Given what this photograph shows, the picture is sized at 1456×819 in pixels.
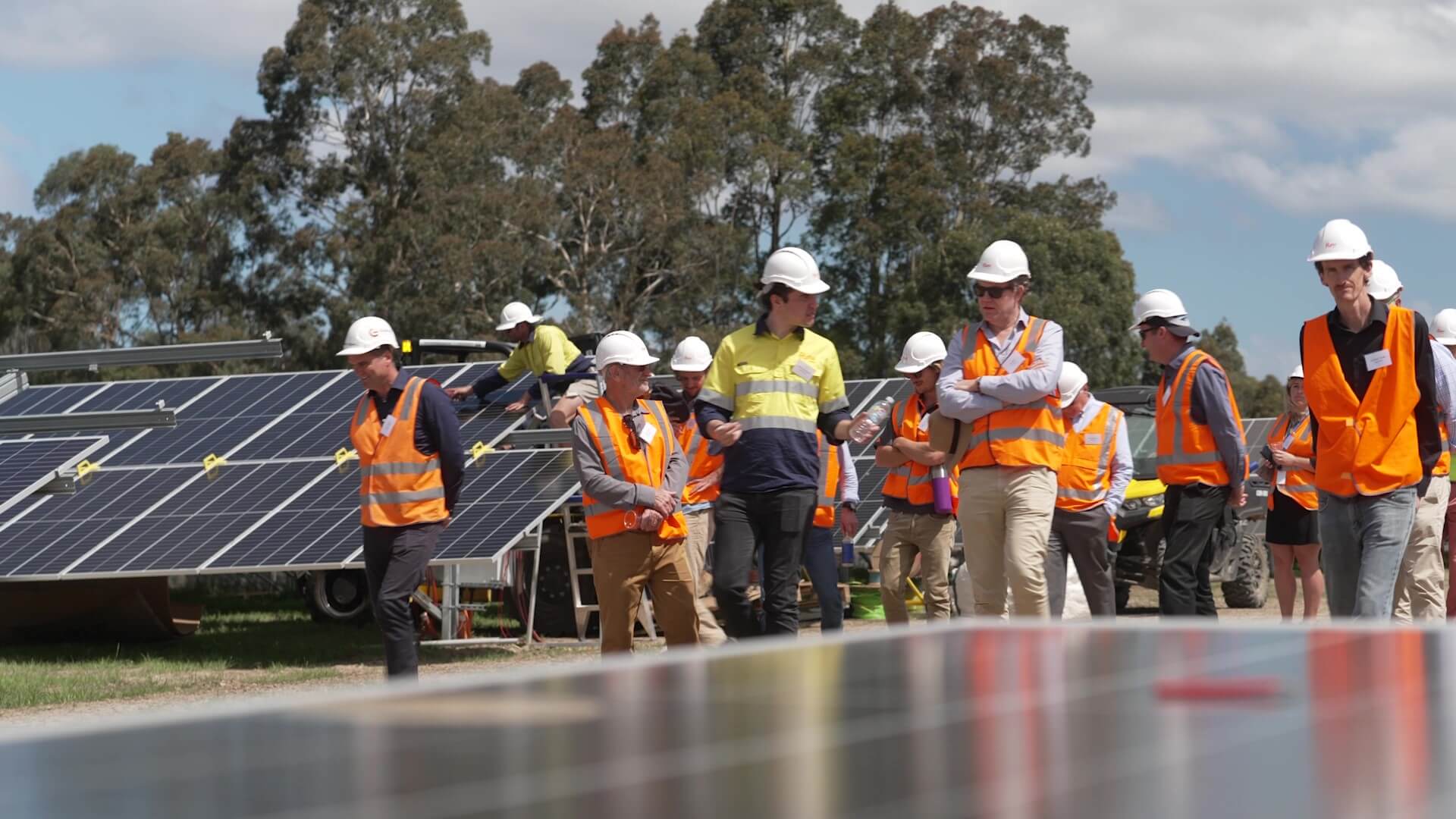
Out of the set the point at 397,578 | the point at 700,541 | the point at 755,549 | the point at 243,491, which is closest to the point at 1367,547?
the point at 755,549

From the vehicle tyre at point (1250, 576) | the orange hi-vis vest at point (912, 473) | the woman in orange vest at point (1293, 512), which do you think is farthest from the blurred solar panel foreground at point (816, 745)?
the vehicle tyre at point (1250, 576)

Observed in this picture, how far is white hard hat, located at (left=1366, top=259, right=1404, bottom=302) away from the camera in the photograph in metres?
8.61

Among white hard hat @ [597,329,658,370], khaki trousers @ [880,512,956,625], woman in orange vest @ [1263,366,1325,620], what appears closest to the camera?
white hard hat @ [597,329,658,370]

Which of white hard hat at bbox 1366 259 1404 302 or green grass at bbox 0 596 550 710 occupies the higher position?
white hard hat at bbox 1366 259 1404 302

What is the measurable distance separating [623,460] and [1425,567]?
12.0ft

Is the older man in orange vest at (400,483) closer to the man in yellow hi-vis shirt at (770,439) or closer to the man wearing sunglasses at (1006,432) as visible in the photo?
the man in yellow hi-vis shirt at (770,439)

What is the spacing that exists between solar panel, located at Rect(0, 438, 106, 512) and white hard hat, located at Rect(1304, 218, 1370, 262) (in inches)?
402

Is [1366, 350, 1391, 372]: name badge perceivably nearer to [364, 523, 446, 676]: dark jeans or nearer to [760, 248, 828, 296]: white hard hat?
[760, 248, 828, 296]: white hard hat

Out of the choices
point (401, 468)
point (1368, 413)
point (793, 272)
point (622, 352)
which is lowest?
point (401, 468)

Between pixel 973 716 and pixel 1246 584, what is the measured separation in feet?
50.4

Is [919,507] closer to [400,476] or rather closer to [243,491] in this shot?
[400,476]

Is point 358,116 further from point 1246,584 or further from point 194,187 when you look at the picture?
point 1246,584

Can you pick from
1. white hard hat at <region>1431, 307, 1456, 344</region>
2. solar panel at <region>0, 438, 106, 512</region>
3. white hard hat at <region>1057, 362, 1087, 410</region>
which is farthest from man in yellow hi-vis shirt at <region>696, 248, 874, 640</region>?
solar panel at <region>0, 438, 106, 512</region>

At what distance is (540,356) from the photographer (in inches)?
571
